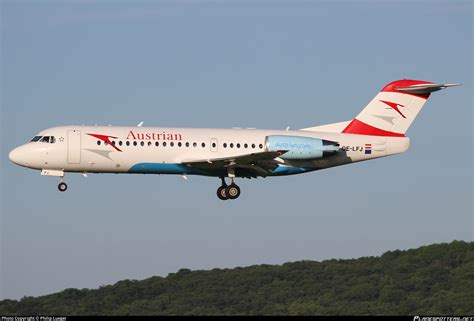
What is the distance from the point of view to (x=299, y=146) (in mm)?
51688

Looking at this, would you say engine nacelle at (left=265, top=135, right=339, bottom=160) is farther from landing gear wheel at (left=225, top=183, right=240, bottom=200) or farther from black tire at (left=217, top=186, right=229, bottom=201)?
black tire at (left=217, top=186, right=229, bottom=201)

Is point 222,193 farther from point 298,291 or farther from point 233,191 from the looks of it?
point 298,291

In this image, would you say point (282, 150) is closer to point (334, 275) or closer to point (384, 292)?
point (384, 292)

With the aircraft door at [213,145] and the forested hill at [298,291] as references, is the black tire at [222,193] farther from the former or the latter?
the forested hill at [298,291]

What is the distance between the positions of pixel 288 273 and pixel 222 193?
32310 mm

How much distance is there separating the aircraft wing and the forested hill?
19.2 meters

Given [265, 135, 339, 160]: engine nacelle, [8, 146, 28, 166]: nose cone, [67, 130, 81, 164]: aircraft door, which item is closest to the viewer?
[67, 130, 81, 164]: aircraft door

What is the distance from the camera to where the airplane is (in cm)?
A: 5072

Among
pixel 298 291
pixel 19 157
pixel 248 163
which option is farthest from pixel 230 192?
pixel 298 291

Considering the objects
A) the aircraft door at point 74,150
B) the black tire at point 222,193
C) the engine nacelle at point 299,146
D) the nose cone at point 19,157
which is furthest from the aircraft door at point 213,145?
the nose cone at point 19,157

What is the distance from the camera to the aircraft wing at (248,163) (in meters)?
50.6

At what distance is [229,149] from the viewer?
171 ft

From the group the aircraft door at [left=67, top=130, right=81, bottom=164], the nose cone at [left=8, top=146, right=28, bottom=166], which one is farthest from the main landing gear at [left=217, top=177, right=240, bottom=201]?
the nose cone at [left=8, top=146, right=28, bottom=166]

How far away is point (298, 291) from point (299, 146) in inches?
1122
